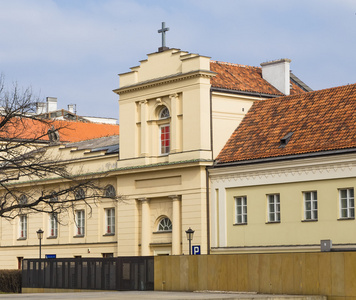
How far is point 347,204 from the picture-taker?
4334cm

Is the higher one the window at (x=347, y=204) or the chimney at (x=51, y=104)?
the chimney at (x=51, y=104)

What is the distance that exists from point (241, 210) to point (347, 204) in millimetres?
7119

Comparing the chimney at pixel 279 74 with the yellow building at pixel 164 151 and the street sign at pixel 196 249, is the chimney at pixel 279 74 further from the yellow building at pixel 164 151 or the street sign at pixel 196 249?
the street sign at pixel 196 249

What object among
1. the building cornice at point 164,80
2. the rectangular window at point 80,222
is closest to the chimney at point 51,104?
the rectangular window at point 80,222

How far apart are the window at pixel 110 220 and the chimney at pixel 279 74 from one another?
12.6 meters

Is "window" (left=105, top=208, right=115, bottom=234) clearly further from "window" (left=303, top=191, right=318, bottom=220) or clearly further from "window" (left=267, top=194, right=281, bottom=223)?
"window" (left=303, top=191, right=318, bottom=220)

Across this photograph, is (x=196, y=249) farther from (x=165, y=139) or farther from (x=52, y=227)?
(x=52, y=227)

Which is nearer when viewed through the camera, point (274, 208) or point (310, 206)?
point (310, 206)

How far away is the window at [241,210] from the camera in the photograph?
4850 centimetres

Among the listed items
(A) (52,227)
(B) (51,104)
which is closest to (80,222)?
(A) (52,227)

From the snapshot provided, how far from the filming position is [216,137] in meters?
50.9

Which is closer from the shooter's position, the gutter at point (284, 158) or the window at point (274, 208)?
the gutter at point (284, 158)

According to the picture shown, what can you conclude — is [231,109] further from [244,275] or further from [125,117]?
[244,275]

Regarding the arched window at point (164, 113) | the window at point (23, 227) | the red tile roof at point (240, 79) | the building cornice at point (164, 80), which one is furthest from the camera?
the window at point (23, 227)
